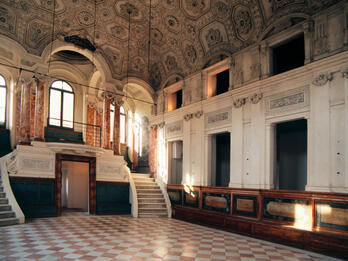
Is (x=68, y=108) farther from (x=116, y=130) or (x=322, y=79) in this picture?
(x=322, y=79)

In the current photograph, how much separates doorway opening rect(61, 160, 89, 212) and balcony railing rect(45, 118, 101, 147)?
56.1 inches

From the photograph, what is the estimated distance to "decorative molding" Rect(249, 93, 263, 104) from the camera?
32.0 feet

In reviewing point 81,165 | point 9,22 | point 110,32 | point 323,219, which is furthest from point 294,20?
point 81,165

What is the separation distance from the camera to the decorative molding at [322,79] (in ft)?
26.0

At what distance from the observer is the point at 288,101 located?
353 inches

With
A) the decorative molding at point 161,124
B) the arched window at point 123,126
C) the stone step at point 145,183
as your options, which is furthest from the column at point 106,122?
the arched window at point 123,126

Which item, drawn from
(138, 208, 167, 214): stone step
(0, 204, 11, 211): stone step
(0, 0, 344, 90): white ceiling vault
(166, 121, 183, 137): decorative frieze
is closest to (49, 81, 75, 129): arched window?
(0, 0, 344, 90): white ceiling vault

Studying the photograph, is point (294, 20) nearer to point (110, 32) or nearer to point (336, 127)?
point (336, 127)

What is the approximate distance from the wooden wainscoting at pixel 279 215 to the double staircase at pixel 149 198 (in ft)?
4.06

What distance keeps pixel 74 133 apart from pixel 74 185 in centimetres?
291

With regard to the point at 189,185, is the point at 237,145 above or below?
above

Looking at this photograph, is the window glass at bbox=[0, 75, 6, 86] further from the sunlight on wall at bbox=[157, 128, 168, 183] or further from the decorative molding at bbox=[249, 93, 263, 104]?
the decorative molding at bbox=[249, 93, 263, 104]

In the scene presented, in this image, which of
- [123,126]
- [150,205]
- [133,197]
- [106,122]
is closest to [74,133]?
[106,122]

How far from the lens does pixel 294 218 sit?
8.10m
